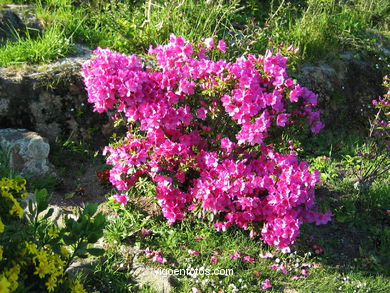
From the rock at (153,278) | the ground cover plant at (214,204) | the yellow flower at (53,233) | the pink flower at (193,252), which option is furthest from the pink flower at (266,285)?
the yellow flower at (53,233)

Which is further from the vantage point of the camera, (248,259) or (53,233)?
(248,259)

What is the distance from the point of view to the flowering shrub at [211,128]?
3182mm

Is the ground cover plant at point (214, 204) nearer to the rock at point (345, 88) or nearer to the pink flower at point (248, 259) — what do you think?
the pink flower at point (248, 259)

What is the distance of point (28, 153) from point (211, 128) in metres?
1.58

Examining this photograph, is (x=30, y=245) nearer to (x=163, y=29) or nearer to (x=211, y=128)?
(x=211, y=128)

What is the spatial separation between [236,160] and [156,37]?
2.05 m

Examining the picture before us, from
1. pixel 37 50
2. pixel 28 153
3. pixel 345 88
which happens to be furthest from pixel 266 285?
pixel 345 88

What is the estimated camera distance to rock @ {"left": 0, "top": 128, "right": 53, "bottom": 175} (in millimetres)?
3830

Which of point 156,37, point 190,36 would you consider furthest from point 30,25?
point 190,36

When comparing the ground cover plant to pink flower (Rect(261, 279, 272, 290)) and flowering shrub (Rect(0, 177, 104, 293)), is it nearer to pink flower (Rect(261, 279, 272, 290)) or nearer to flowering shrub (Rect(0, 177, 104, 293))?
pink flower (Rect(261, 279, 272, 290))

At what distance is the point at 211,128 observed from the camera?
11.5ft

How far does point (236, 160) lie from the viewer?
3586 millimetres

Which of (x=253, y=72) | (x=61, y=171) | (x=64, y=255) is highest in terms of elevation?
(x=253, y=72)

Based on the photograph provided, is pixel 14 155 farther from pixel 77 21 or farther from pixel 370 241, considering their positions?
pixel 370 241
